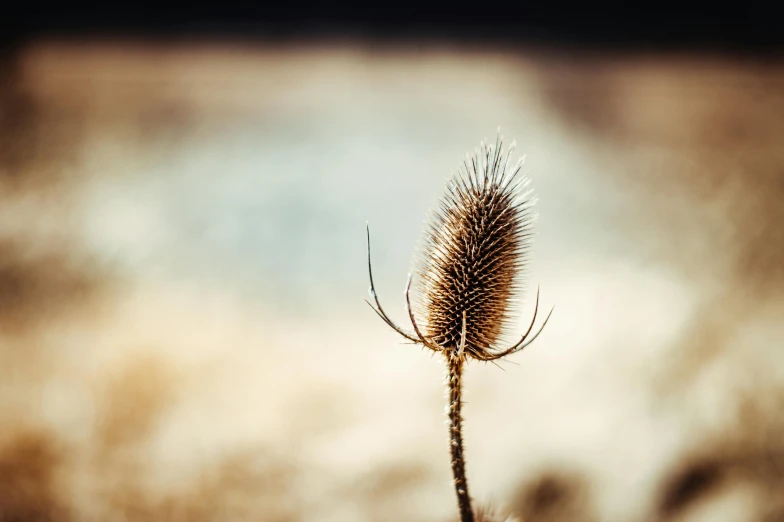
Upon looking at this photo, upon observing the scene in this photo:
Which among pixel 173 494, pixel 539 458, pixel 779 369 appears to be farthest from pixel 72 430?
pixel 779 369

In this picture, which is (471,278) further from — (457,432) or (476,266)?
(457,432)

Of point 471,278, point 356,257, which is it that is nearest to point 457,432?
point 471,278

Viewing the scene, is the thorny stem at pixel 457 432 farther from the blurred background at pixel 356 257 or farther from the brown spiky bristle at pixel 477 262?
the blurred background at pixel 356 257

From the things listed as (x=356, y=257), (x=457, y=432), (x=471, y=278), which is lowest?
(x=457, y=432)

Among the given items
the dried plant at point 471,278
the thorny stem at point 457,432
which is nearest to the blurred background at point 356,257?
the thorny stem at point 457,432

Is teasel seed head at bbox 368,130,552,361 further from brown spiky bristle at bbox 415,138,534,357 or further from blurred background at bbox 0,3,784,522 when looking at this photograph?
blurred background at bbox 0,3,784,522

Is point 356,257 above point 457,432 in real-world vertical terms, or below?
above

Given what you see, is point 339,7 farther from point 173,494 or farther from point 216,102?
point 173,494
